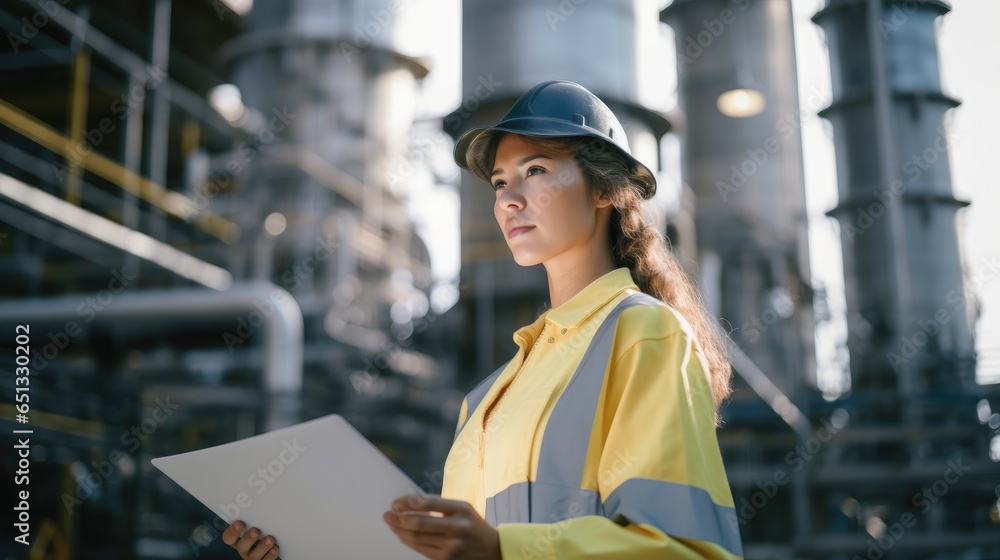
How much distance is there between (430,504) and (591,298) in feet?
2.11

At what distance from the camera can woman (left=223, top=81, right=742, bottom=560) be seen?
1515 millimetres

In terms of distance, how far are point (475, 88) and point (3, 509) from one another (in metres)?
6.17

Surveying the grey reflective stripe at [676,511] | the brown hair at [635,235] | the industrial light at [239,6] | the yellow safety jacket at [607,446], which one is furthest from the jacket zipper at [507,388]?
the industrial light at [239,6]

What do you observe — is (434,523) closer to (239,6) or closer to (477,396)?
(477,396)

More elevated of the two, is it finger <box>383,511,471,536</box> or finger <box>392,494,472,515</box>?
finger <box>392,494,472,515</box>

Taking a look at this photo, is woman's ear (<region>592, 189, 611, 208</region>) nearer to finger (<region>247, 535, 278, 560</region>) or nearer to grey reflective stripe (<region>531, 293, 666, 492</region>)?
grey reflective stripe (<region>531, 293, 666, 492</region>)

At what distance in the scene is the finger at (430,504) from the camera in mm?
1461

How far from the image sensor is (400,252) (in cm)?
1064

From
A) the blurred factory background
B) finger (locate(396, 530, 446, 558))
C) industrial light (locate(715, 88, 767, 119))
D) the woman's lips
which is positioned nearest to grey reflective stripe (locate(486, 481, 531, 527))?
finger (locate(396, 530, 446, 558))

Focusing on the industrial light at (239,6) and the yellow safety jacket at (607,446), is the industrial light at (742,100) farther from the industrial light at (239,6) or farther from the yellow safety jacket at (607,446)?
the yellow safety jacket at (607,446)

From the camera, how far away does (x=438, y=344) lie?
30.1 ft

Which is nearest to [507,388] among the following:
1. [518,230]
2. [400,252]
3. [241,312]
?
[518,230]

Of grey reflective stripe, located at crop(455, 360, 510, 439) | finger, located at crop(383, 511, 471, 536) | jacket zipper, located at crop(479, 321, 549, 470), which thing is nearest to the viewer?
finger, located at crop(383, 511, 471, 536)

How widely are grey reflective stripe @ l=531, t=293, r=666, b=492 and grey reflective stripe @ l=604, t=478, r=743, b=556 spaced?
0.42ft
